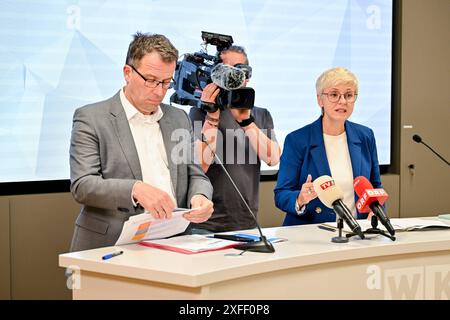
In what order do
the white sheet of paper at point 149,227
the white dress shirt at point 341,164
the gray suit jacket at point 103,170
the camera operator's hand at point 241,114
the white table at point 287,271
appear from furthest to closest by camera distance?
the camera operator's hand at point 241,114 < the white dress shirt at point 341,164 < the gray suit jacket at point 103,170 < the white sheet of paper at point 149,227 < the white table at point 287,271

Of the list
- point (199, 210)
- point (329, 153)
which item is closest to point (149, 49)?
point (199, 210)

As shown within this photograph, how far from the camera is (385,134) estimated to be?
5.31 meters

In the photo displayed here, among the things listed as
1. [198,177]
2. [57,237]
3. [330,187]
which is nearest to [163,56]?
[198,177]

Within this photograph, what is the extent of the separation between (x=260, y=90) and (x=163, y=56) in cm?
192

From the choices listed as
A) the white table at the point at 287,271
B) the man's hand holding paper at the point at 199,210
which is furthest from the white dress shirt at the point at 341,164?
the man's hand holding paper at the point at 199,210

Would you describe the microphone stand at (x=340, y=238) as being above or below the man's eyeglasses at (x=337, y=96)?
below

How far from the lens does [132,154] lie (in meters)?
2.79

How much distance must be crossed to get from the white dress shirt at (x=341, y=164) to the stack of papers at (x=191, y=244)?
2.64 feet

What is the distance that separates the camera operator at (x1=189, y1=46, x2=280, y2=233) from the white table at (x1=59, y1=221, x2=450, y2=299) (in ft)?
→ 2.11

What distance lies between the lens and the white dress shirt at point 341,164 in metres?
3.24

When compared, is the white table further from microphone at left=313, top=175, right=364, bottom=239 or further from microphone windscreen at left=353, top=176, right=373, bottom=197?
microphone windscreen at left=353, top=176, right=373, bottom=197

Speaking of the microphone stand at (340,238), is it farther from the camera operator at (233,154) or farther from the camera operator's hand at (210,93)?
the camera operator's hand at (210,93)

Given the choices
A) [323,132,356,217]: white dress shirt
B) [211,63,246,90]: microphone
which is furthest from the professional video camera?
[323,132,356,217]: white dress shirt
